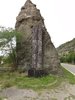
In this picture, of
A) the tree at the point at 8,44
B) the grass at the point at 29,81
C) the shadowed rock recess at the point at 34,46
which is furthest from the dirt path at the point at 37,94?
the tree at the point at 8,44

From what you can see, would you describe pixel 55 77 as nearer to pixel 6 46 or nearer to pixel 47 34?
pixel 47 34

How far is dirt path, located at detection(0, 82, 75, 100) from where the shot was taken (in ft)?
53.4

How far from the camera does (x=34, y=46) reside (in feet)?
70.3

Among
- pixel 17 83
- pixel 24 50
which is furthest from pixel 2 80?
pixel 24 50

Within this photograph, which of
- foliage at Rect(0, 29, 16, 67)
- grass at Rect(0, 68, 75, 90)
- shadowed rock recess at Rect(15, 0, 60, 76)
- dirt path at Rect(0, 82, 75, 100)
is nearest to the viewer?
dirt path at Rect(0, 82, 75, 100)

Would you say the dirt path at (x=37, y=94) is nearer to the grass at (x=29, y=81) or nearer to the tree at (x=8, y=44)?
the grass at (x=29, y=81)

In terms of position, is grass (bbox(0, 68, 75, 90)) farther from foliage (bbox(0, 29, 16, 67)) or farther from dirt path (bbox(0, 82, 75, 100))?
foliage (bbox(0, 29, 16, 67))

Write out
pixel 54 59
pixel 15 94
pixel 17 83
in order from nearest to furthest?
pixel 15 94 → pixel 17 83 → pixel 54 59

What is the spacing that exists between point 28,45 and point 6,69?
259 centimetres

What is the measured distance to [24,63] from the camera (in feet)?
76.4

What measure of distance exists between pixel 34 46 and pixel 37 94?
5361 mm

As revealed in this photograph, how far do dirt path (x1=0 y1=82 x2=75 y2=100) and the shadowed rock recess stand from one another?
3.28m

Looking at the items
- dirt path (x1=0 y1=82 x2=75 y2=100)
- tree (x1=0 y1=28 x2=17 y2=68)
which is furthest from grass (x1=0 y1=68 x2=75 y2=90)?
tree (x1=0 y1=28 x2=17 y2=68)

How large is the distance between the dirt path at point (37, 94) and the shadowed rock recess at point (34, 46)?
3.28m
